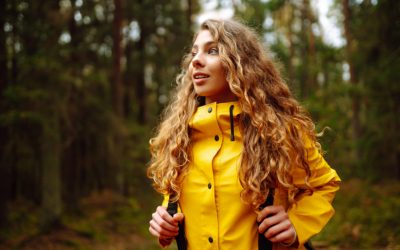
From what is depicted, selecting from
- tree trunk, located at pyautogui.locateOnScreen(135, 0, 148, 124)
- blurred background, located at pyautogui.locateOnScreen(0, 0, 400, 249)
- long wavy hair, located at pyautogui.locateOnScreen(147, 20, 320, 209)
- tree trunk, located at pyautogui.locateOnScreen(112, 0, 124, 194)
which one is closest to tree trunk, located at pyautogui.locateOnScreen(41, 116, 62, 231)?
blurred background, located at pyautogui.locateOnScreen(0, 0, 400, 249)

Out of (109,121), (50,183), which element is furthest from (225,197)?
(109,121)

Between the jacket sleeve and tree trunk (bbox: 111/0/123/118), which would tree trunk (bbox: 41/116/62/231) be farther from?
the jacket sleeve

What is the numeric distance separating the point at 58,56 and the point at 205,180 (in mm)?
7944

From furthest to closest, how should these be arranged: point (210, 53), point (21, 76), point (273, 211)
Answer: point (21, 76)
point (210, 53)
point (273, 211)

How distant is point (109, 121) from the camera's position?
1234 cm

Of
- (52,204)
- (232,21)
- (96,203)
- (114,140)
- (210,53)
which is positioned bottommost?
(96,203)

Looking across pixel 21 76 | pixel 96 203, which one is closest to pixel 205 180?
pixel 21 76

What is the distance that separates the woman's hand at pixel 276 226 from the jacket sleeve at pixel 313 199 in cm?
6

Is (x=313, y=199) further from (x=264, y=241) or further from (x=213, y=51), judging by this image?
(x=213, y=51)

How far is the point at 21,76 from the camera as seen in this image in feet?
27.7

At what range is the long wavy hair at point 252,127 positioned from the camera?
2096mm

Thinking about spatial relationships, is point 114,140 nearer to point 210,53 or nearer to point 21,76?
point 21,76

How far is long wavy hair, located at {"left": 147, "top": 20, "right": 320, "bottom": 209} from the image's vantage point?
6.88 ft

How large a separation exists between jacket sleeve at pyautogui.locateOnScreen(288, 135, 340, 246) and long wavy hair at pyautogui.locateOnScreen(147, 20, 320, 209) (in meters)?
0.05
